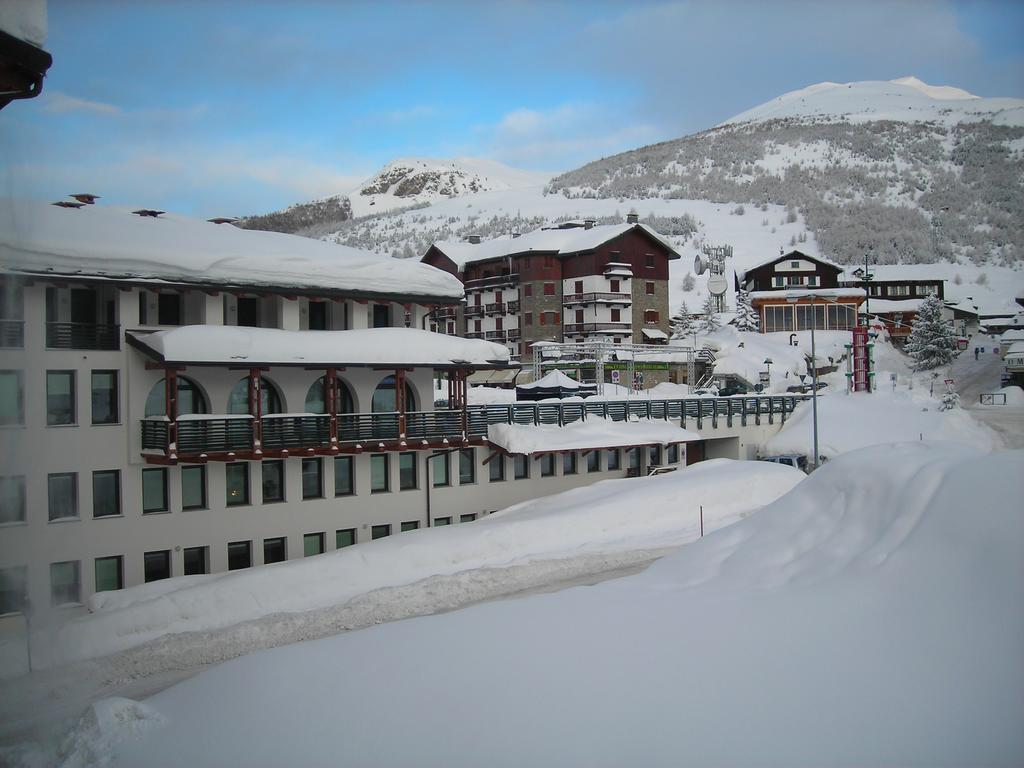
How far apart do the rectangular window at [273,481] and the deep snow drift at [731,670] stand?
615 inches

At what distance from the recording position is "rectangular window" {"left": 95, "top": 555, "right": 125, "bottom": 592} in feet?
87.9

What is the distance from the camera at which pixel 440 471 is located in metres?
34.8

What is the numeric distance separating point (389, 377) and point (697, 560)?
797 inches

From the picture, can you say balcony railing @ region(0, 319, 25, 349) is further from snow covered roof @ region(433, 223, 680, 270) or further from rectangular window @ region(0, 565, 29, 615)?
snow covered roof @ region(433, 223, 680, 270)

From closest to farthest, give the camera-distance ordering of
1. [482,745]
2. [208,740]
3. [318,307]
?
[482,745] < [208,740] < [318,307]

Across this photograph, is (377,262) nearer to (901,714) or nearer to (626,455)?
(626,455)

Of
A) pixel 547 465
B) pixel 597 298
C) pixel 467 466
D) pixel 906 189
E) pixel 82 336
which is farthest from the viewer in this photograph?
pixel 906 189

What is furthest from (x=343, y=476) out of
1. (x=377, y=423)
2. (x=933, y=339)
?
(x=933, y=339)

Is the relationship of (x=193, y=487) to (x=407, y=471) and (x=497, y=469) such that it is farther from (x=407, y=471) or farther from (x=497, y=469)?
(x=497, y=469)

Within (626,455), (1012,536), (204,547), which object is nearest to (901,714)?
(1012,536)

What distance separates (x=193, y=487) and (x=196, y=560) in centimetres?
230

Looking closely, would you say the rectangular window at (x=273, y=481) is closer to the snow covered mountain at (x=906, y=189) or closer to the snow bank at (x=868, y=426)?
the snow bank at (x=868, y=426)

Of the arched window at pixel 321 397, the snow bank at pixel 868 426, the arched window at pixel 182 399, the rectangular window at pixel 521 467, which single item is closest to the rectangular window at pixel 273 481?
the arched window at pixel 321 397

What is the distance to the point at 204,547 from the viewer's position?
2855cm
